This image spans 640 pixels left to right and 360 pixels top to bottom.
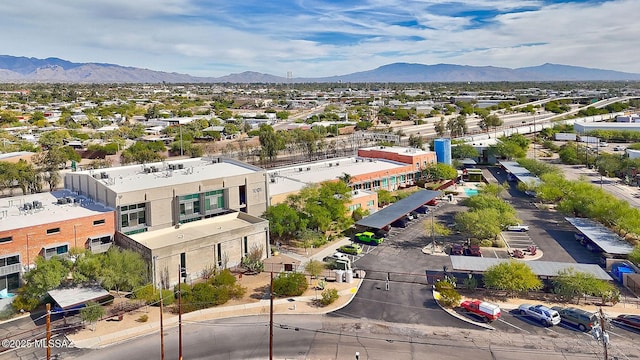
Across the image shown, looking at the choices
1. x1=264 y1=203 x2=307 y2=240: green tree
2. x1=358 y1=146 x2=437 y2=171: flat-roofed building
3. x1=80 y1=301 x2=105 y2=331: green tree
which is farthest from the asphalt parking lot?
x1=80 y1=301 x2=105 y2=331: green tree

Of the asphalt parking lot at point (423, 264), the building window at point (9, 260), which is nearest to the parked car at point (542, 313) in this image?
the asphalt parking lot at point (423, 264)

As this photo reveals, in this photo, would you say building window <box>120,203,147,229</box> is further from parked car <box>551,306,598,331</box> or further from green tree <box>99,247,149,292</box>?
parked car <box>551,306,598,331</box>

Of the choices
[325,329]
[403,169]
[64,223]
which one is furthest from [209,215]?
[403,169]

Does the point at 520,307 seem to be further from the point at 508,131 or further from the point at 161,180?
the point at 508,131

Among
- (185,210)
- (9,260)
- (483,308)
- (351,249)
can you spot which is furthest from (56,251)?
(483,308)

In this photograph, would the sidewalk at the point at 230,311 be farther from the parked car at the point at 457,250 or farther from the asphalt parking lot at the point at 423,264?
the parked car at the point at 457,250
